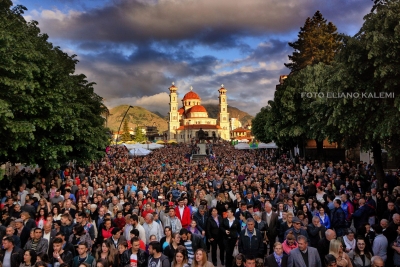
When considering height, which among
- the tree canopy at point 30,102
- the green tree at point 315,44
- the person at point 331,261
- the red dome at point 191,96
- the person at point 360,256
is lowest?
the person at point 360,256

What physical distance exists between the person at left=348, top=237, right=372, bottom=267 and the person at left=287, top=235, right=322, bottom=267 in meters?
0.88

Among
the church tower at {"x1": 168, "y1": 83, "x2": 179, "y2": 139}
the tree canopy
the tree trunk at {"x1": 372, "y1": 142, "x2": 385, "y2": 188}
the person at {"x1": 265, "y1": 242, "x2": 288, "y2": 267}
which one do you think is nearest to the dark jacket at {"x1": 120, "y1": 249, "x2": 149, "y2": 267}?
the person at {"x1": 265, "y1": 242, "x2": 288, "y2": 267}

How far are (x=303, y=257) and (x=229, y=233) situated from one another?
2.65 metres

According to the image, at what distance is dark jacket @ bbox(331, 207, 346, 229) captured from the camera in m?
8.59

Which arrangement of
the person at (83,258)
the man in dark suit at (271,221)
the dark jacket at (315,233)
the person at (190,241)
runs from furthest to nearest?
1. the man in dark suit at (271,221)
2. the dark jacket at (315,233)
3. the person at (190,241)
4. the person at (83,258)

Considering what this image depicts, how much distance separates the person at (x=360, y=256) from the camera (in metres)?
6.06

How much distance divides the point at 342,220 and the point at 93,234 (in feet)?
20.0

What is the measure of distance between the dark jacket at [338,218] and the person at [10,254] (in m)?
7.15

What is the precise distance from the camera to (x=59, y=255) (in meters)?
6.30

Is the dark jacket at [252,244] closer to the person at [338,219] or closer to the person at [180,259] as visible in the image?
the person at [180,259]

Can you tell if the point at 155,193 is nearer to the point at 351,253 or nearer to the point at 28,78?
the point at 28,78

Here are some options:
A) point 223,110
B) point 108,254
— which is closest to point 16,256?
point 108,254

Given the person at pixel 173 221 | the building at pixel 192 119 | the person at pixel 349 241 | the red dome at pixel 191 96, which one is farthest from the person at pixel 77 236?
the red dome at pixel 191 96

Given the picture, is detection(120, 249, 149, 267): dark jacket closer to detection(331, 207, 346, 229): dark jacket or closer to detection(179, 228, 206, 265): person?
detection(179, 228, 206, 265): person
